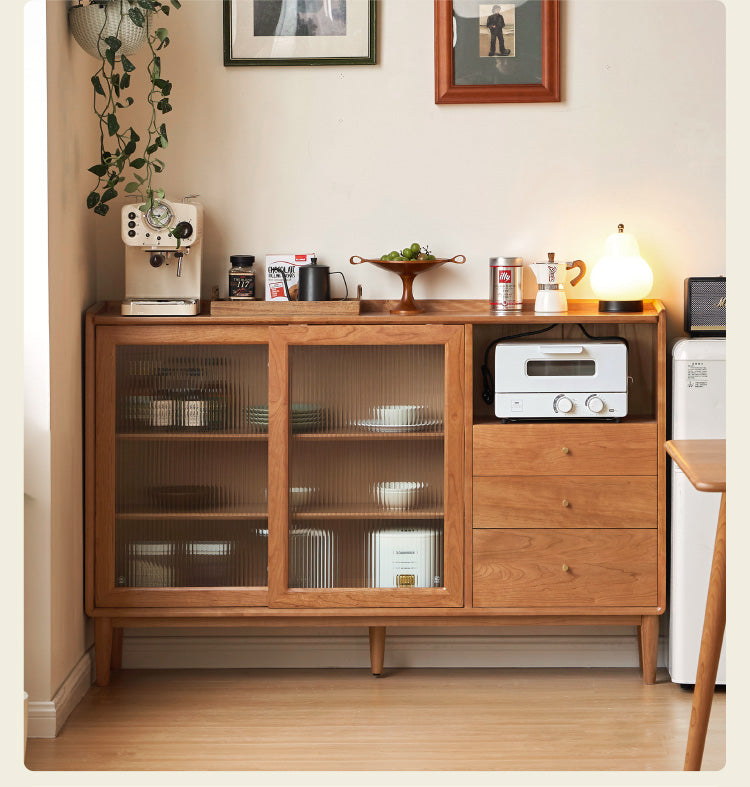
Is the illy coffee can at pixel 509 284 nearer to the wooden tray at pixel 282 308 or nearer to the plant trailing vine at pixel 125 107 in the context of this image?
the wooden tray at pixel 282 308

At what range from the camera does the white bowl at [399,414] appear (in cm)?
285

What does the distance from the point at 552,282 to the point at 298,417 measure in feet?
2.90

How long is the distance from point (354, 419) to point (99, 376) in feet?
2.53

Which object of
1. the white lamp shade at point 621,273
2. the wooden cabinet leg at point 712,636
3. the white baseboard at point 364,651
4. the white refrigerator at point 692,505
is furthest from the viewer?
the white baseboard at point 364,651

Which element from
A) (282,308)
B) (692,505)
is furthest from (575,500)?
(282,308)

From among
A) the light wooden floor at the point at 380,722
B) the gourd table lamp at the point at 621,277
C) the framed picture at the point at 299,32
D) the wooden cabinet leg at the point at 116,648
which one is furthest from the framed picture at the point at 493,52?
the wooden cabinet leg at the point at 116,648

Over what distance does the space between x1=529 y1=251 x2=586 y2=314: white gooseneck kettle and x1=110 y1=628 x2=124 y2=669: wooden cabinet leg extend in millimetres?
1679

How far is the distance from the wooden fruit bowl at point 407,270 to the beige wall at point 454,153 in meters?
0.14

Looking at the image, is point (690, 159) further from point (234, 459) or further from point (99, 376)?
point (99, 376)

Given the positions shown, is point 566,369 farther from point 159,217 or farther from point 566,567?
point 159,217

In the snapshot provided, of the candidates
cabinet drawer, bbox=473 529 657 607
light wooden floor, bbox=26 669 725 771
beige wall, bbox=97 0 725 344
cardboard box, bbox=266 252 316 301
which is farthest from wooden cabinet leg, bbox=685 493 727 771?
cardboard box, bbox=266 252 316 301

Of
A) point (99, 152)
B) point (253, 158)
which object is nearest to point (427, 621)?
point (253, 158)

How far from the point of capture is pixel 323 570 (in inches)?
113

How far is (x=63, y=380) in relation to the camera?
8.67 ft
